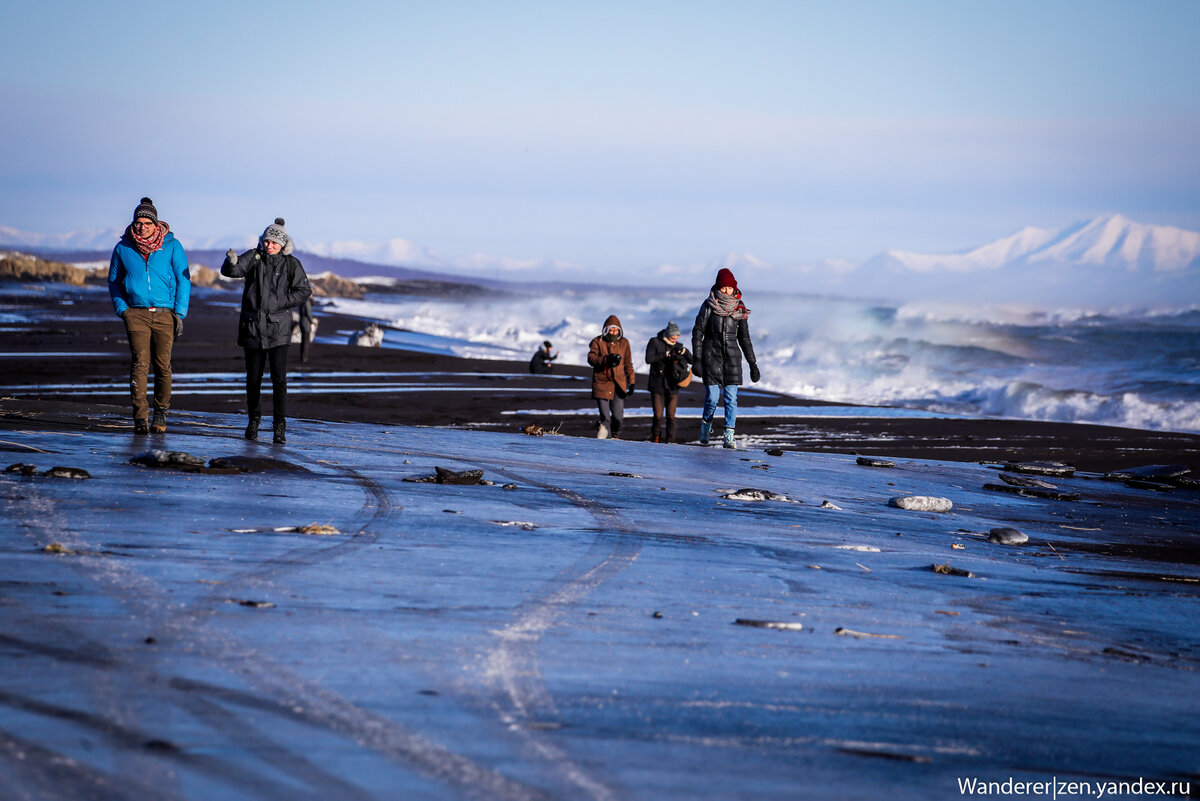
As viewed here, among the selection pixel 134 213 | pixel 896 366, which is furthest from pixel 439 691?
pixel 896 366

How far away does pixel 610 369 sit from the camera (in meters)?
17.5

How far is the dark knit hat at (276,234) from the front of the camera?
12078 millimetres

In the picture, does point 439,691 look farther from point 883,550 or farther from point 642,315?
point 642,315

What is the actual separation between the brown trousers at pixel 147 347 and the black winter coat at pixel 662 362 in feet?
23.2

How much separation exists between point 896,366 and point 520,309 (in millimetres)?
47076

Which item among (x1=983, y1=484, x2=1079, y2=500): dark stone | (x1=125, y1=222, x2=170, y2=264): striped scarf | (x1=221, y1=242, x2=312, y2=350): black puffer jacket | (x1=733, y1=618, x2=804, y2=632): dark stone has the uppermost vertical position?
(x1=125, y1=222, x2=170, y2=264): striped scarf

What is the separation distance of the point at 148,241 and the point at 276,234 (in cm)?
121

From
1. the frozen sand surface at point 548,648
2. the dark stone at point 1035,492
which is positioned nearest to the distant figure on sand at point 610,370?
the dark stone at point 1035,492

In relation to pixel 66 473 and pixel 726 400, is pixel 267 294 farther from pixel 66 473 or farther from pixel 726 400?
pixel 726 400

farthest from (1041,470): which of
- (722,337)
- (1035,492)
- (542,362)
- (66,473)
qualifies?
(542,362)

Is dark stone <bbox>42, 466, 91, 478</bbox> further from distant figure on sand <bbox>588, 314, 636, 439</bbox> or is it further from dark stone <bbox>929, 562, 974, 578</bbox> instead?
distant figure on sand <bbox>588, 314, 636, 439</bbox>

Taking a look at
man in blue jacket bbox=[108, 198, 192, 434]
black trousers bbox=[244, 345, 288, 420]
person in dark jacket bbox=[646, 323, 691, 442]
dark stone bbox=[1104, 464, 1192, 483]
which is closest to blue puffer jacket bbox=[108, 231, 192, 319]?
man in blue jacket bbox=[108, 198, 192, 434]

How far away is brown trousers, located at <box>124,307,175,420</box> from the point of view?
11906 mm

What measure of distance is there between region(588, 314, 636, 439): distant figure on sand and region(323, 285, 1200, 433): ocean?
48.6 ft
